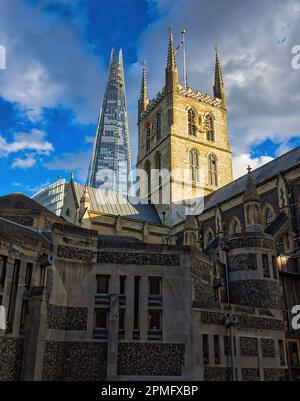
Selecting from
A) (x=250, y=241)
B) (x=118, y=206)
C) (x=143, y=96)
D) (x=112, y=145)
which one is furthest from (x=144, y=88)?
(x=112, y=145)

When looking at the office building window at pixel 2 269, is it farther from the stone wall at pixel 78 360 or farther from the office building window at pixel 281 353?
the office building window at pixel 281 353

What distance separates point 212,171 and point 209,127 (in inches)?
317

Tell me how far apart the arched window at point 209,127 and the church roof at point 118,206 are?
15.3 meters

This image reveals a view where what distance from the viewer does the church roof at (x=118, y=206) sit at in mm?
53281

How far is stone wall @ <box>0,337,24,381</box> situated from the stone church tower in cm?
4142

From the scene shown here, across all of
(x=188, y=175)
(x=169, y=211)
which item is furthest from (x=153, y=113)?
(x=169, y=211)

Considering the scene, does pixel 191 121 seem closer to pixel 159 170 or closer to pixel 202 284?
pixel 159 170

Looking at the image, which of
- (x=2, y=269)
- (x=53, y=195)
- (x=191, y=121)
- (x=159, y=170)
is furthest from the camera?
(x=53, y=195)

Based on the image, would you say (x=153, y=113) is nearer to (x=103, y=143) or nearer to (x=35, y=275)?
(x=35, y=275)

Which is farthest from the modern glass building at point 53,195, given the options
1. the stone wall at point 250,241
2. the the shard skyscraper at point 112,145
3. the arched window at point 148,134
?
the stone wall at point 250,241

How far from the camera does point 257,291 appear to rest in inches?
1014

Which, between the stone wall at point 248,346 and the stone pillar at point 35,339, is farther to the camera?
the stone wall at point 248,346

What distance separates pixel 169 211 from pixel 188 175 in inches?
266

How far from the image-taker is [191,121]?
64500 millimetres
